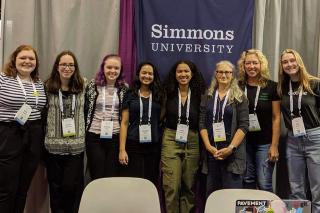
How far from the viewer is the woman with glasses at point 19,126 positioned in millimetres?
2688

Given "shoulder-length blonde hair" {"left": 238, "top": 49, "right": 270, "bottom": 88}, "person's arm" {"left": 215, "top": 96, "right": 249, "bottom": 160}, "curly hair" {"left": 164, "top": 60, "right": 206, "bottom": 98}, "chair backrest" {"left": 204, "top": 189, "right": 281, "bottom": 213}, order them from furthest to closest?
"curly hair" {"left": 164, "top": 60, "right": 206, "bottom": 98} < "shoulder-length blonde hair" {"left": 238, "top": 49, "right": 270, "bottom": 88} < "person's arm" {"left": 215, "top": 96, "right": 249, "bottom": 160} < "chair backrest" {"left": 204, "top": 189, "right": 281, "bottom": 213}

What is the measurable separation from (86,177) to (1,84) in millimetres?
1204

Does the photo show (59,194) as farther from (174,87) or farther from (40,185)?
(174,87)

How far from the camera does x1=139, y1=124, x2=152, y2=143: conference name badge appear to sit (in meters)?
2.98

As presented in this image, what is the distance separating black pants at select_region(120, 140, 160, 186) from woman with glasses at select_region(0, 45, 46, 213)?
73 centimetres

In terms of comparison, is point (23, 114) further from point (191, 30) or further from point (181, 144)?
point (191, 30)

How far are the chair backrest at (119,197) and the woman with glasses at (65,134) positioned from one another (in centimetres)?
102

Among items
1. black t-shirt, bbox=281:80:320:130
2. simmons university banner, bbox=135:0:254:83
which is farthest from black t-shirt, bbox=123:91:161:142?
black t-shirt, bbox=281:80:320:130

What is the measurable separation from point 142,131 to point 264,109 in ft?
3.45

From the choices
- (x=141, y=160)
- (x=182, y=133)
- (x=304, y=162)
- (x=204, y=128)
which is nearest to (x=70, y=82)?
(x=141, y=160)

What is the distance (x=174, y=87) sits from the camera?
313cm

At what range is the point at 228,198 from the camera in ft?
6.07

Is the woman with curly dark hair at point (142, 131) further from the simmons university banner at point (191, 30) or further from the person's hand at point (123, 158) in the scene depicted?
the simmons university banner at point (191, 30)

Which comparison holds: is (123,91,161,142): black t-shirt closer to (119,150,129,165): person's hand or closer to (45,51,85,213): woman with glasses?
(119,150,129,165): person's hand
